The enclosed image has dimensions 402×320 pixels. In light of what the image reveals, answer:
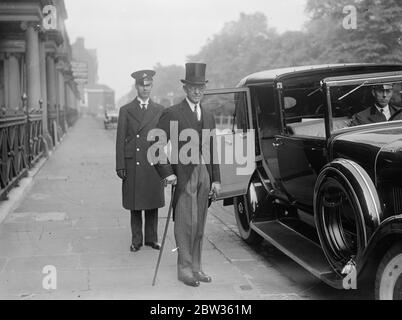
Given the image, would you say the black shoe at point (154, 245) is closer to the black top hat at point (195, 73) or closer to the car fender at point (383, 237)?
the black top hat at point (195, 73)

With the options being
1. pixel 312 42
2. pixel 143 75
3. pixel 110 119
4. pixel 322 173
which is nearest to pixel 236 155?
pixel 143 75

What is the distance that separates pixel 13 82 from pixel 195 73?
20443 mm

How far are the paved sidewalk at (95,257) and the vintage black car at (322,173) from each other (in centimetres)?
53

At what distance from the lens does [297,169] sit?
5699mm

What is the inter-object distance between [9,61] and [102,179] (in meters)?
14.0

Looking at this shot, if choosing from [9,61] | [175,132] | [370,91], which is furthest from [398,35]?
[175,132]

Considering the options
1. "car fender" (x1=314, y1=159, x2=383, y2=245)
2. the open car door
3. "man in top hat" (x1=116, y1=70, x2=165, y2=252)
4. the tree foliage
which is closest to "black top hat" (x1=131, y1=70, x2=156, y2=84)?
"man in top hat" (x1=116, y1=70, x2=165, y2=252)

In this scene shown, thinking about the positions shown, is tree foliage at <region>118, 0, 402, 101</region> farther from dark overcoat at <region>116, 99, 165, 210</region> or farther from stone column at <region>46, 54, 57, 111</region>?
stone column at <region>46, 54, 57, 111</region>

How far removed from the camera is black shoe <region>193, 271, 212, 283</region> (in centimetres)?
516

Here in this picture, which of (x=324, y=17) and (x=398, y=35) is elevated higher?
(x=324, y=17)

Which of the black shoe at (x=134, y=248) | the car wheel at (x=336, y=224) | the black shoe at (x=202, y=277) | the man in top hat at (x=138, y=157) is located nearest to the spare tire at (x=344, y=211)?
the car wheel at (x=336, y=224)

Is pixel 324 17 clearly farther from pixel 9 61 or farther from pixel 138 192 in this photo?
pixel 138 192

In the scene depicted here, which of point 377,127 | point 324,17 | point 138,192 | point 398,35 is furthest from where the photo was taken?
point 324,17

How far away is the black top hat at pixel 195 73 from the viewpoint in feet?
16.0
